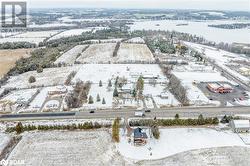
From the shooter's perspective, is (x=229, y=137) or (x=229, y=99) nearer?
(x=229, y=137)

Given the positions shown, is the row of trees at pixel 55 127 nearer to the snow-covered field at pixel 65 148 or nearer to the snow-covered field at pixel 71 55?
the snow-covered field at pixel 65 148

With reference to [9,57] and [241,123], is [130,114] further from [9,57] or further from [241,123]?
[9,57]

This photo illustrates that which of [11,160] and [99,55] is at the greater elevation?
[99,55]

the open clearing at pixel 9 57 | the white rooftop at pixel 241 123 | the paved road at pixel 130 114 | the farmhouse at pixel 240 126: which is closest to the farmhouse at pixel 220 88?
the paved road at pixel 130 114

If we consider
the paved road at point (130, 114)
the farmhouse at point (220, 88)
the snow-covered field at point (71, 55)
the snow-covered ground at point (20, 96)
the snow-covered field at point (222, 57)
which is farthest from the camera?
the snow-covered field at point (71, 55)

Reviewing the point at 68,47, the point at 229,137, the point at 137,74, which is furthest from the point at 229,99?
the point at 68,47

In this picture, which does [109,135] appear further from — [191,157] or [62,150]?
[191,157]
